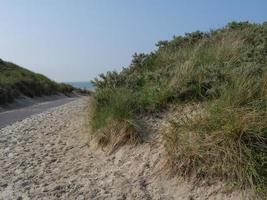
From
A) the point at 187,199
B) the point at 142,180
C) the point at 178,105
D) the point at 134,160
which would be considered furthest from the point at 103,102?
the point at 187,199

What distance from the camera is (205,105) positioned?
6941 millimetres

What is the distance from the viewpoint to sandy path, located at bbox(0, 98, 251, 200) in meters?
5.81

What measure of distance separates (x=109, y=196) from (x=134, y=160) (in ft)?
3.41

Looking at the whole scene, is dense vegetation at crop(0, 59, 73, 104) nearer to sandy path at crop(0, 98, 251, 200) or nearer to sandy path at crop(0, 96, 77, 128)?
sandy path at crop(0, 96, 77, 128)

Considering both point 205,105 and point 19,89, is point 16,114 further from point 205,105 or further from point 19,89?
point 205,105

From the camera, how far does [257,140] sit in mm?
5430

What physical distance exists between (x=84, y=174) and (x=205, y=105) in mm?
2150

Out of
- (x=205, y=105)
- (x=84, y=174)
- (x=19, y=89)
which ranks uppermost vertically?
(x=19, y=89)

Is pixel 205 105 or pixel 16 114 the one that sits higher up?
pixel 205 105

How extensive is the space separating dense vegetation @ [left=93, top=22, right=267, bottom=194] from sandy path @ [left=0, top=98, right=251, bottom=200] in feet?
0.93

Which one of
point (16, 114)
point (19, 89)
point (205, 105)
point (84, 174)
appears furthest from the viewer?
point (19, 89)

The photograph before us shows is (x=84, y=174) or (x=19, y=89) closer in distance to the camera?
(x=84, y=174)

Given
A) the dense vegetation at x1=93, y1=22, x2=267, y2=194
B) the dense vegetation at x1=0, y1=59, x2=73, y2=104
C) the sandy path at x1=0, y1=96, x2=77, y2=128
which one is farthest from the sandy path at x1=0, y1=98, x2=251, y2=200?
the dense vegetation at x1=0, y1=59, x2=73, y2=104

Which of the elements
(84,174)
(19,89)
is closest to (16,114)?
(19,89)
